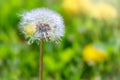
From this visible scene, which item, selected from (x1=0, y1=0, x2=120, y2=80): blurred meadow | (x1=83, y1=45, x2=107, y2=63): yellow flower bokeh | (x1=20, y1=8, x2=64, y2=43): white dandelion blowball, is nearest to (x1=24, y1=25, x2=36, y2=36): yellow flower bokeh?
(x1=20, y1=8, x2=64, y2=43): white dandelion blowball

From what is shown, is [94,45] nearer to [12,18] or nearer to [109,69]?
[109,69]

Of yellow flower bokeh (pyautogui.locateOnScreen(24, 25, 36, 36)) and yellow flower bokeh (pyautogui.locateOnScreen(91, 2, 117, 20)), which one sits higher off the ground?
yellow flower bokeh (pyautogui.locateOnScreen(91, 2, 117, 20))

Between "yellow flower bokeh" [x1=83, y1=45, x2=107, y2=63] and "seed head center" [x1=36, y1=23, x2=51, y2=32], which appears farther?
"yellow flower bokeh" [x1=83, y1=45, x2=107, y2=63]

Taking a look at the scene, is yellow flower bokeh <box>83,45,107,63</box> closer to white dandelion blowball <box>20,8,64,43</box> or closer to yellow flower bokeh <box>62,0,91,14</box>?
yellow flower bokeh <box>62,0,91,14</box>

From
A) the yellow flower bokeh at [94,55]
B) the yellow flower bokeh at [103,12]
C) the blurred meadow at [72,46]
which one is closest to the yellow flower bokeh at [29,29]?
the blurred meadow at [72,46]

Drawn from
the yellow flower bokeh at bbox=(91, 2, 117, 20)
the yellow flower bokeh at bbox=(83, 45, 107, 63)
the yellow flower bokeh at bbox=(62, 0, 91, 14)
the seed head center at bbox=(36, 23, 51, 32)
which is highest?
the yellow flower bokeh at bbox=(62, 0, 91, 14)

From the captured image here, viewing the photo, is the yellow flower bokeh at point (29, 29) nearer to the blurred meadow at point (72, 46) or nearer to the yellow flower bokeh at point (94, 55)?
the blurred meadow at point (72, 46)

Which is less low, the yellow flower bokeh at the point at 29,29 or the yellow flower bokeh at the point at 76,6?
the yellow flower bokeh at the point at 76,6

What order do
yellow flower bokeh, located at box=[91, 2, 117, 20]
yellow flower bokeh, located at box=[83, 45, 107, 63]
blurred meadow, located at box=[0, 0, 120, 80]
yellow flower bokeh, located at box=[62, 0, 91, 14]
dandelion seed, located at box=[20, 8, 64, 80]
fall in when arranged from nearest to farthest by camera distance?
dandelion seed, located at box=[20, 8, 64, 80], blurred meadow, located at box=[0, 0, 120, 80], yellow flower bokeh, located at box=[83, 45, 107, 63], yellow flower bokeh, located at box=[91, 2, 117, 20], yellow flower bokeh, located at box=[62, 0, 91, 14]
